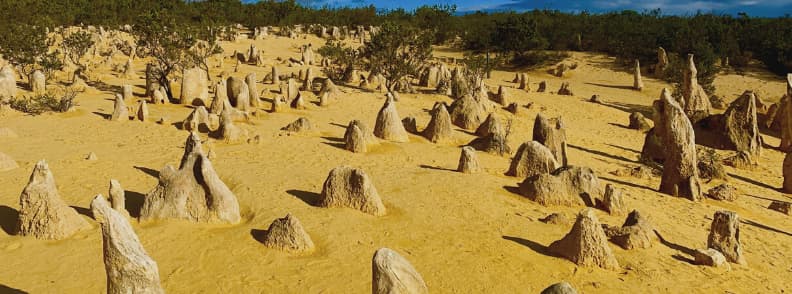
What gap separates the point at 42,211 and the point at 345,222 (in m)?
4.19

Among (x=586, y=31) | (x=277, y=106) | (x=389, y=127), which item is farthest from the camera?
(x=586, y=31)

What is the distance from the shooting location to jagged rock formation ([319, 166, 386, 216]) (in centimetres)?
877

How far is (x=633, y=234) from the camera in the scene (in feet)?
26.9

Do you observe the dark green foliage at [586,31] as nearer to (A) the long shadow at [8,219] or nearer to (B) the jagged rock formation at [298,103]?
(B) the jagged rock formation at [298,103]

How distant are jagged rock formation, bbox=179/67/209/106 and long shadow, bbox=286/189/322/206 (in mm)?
9023

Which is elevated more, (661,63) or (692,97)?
(661,63)

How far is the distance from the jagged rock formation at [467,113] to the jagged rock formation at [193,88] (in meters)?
8.14

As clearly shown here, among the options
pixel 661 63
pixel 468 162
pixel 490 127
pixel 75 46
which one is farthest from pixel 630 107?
pixel 75 46

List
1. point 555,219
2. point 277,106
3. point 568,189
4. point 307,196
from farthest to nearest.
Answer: point 277,106, point 568,189, point 307,196, point 555,219

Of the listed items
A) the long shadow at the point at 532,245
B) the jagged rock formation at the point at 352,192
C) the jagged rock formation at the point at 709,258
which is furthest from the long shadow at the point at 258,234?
the jagged rock formation at the point at 709,258

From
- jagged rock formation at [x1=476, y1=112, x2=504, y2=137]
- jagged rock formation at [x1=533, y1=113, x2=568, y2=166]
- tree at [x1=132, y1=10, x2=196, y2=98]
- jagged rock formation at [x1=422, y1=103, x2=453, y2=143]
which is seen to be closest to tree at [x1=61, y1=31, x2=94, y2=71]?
tree at [x1=132, y1=10, x2=196, y2=98]

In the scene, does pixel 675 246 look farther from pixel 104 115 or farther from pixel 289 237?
pixel 104 115

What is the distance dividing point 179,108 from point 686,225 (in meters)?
14.2

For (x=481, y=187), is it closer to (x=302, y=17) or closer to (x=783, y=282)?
(x=783, y=282)
